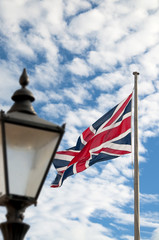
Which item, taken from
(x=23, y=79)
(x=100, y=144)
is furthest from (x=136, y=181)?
(x=23, y=79)

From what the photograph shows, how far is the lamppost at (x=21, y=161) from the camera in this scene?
3.79m

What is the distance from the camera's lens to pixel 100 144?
48.6ft

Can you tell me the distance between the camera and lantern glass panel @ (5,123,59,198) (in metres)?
3.84

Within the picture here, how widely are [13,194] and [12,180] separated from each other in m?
0.13

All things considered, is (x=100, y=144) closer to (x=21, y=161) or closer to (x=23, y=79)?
(x=23, y=79)

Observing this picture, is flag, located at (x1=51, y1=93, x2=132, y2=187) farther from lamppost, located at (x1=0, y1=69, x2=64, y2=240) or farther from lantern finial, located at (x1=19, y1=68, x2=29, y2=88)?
lamppost, located at (x1=0, y1=69, x2=64, y2=240)

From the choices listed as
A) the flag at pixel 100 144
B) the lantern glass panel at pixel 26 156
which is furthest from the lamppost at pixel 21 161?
the flag at pixel 100 144

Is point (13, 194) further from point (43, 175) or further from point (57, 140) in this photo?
point (57, 140)

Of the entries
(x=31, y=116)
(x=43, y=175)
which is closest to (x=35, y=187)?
(x=43, y=175)

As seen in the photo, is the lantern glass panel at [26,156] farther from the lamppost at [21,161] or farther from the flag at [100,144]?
the flag at [100,144]

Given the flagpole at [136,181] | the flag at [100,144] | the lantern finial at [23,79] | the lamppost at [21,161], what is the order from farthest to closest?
the flag at [100,144] → the flagpole at [136,181] → the lantern finial at [23,79] → the lamppost at [21,161]

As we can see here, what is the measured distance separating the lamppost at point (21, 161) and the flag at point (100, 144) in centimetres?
1026

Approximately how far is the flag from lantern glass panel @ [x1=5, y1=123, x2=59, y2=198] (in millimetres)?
10271

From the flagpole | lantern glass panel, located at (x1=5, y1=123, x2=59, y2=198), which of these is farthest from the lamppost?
the flagpole
